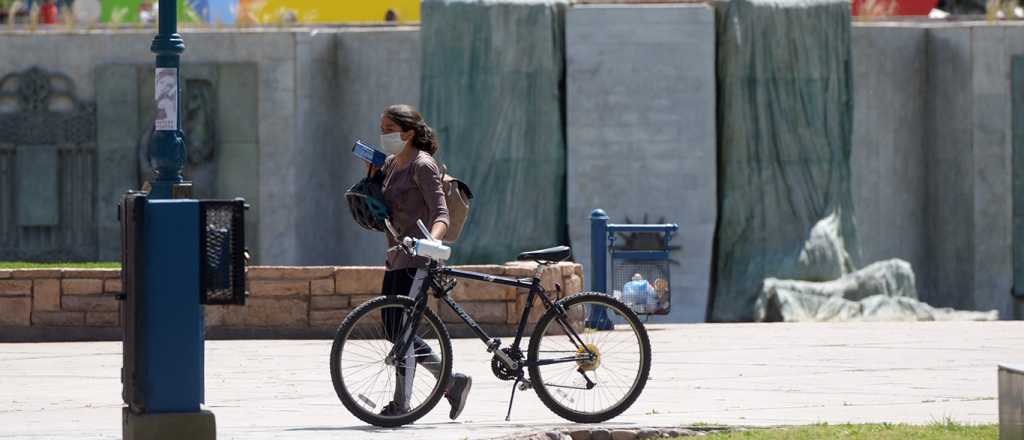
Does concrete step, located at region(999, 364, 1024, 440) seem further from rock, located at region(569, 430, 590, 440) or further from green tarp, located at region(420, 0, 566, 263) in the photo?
green tarp, located at region(420, 0, 566, 263)

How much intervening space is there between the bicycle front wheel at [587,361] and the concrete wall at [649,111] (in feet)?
39.4

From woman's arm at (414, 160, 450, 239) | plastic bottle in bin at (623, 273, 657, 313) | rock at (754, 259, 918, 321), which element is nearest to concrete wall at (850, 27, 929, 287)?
rock at (754, 259, 918, 321)

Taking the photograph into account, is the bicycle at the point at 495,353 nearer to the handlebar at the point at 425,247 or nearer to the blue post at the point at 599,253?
the handlebar at the point at 425,247

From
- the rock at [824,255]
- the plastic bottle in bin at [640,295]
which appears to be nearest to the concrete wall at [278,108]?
the rock at [824,255]

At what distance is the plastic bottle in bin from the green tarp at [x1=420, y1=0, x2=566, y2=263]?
16.2 feet

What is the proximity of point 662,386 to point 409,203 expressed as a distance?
2.44m

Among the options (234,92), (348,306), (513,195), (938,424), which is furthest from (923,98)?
(938,424)

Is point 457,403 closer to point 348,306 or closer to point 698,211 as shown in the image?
point 348,306

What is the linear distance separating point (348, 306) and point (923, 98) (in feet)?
35.0

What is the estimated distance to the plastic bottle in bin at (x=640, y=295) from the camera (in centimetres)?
1634

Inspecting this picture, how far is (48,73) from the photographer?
22.8 m

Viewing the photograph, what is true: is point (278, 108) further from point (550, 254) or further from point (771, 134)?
point (550, 254)

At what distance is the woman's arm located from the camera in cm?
927

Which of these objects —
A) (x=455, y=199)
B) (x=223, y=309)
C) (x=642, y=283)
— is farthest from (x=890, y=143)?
(x=455, y=199)
